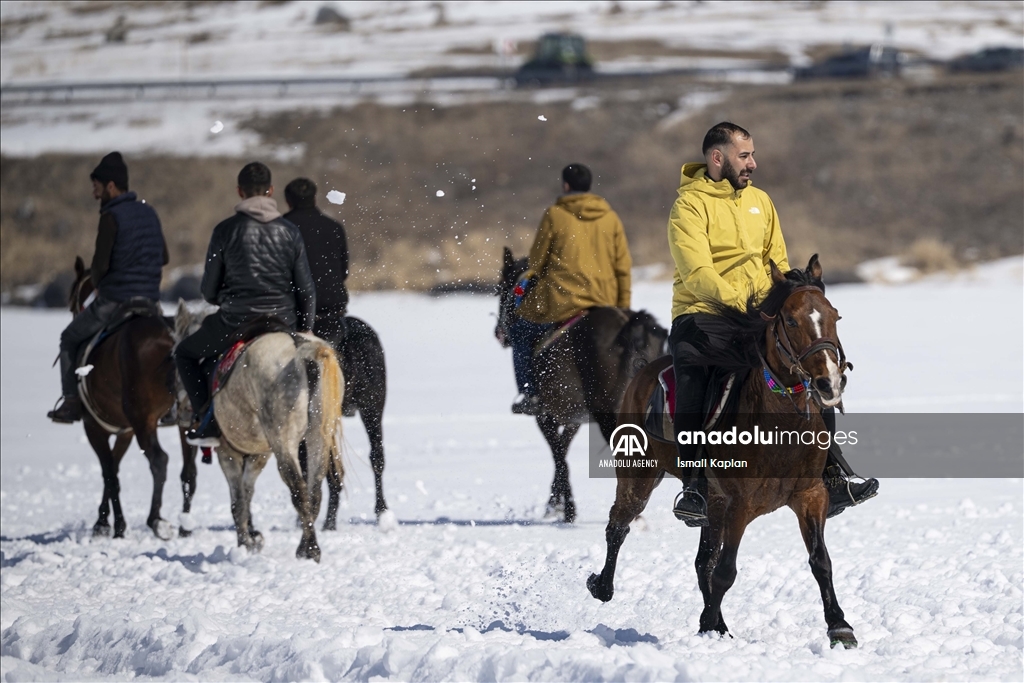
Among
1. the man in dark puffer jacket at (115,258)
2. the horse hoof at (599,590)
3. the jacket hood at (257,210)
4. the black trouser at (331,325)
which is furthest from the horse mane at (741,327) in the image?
the man in dark puffer jacket at (115,258)

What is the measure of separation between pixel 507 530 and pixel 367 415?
138cm

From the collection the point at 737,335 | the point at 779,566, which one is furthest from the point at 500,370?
the point at 737,335

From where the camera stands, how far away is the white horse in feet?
27.2

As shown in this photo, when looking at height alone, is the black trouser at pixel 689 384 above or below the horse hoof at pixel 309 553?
above

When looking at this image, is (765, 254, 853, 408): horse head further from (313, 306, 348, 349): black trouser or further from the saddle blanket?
(313, 306, 348, 349): black trouser

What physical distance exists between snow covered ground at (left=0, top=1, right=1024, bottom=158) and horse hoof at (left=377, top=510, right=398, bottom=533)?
16173 millimetres

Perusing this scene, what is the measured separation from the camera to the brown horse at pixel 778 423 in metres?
5.48

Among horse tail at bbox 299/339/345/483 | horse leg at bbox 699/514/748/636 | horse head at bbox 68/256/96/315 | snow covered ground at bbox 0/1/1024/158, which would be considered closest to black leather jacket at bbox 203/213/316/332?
horse tail at bbox 299/339/345/483

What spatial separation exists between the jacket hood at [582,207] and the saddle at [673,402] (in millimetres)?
2874

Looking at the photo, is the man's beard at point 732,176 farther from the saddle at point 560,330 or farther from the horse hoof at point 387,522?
the horse hoof at point 387,522

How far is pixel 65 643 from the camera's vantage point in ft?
22.4

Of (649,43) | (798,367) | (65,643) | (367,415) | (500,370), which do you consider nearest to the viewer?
(798,367)

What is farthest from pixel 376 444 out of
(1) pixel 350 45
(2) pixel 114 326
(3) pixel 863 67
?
(3) pixel 863 67

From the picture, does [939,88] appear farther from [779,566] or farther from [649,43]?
[779,566]
